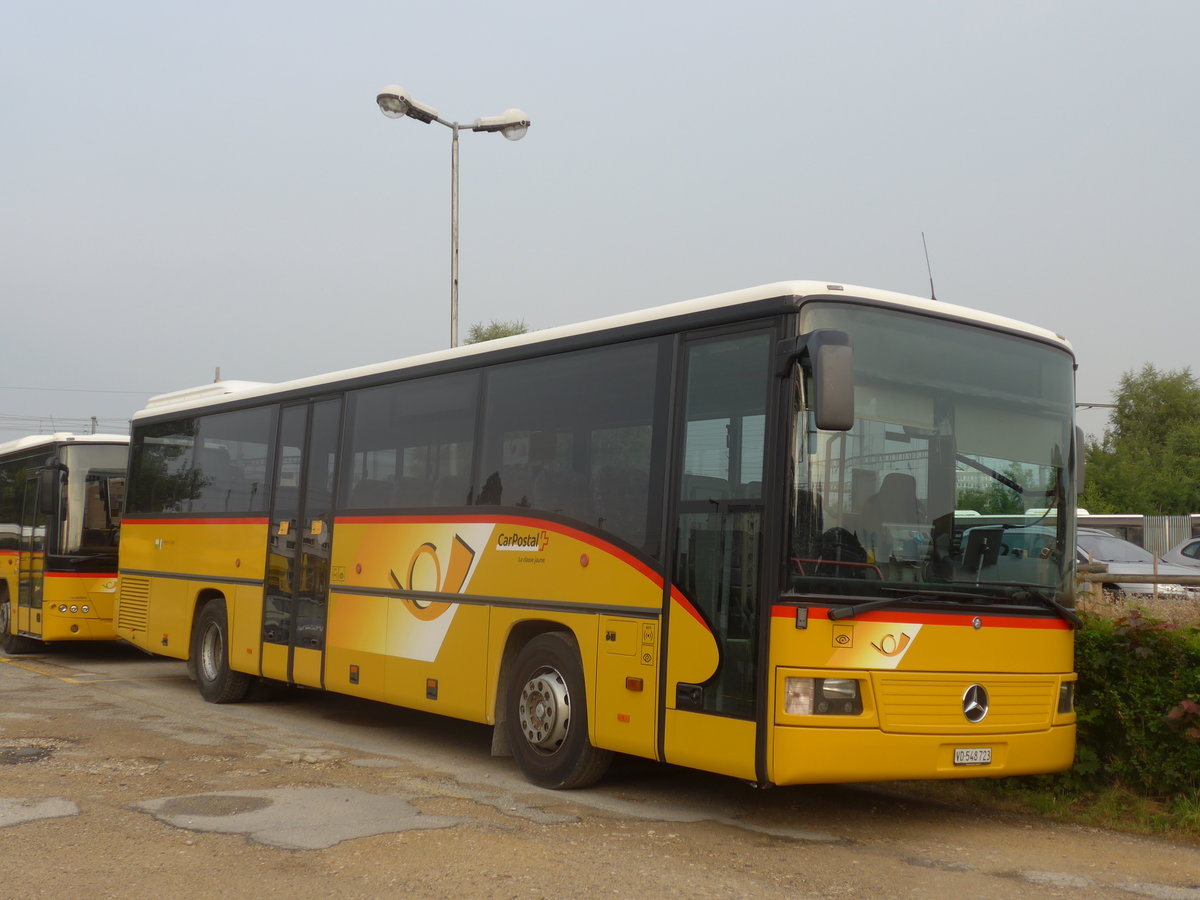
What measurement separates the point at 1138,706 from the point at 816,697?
260 centimetres

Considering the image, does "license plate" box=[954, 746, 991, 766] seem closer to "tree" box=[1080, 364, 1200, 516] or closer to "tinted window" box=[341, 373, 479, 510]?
"tinted window" box=[341, 373, 479, 510]

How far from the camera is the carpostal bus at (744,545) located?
709cm

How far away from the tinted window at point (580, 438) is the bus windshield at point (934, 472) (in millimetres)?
1322

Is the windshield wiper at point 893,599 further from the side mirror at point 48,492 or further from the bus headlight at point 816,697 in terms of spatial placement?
the side mirror at point 48,492

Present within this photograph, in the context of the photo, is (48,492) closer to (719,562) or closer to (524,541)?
(524,541)

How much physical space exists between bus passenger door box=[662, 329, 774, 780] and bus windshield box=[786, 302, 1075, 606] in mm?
357

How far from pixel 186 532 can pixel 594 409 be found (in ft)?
23.4

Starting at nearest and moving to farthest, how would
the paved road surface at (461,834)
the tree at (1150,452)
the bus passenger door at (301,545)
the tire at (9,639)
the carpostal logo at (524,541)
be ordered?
the paved road surface at (461,834) → the carpostal logo at (524,541) → the bus passenger door at (301,545) → the tire at (9,639) → the tree at (1150,452)

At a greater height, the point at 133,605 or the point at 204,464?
the point at 204,464

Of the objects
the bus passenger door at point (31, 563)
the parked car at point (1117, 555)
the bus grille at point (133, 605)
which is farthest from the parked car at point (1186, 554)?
the bus passenger door at point (31, 563)

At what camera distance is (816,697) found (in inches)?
275

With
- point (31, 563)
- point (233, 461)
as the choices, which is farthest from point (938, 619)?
point (31, 563)

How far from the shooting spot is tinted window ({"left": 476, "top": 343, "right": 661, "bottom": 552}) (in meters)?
8.30

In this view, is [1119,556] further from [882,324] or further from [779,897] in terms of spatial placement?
[779,897]
